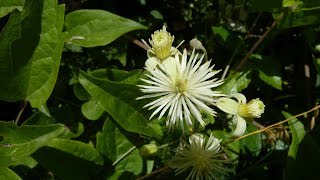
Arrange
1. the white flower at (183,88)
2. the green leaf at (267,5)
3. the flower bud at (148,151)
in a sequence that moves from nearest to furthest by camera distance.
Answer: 1. the white flower at (183,88)
2. the flower bud at (148,151)
3. the green leaf at (267,5)

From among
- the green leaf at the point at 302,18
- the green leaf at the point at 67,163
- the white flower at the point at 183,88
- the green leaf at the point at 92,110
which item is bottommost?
the green leaf at the point at 67,163

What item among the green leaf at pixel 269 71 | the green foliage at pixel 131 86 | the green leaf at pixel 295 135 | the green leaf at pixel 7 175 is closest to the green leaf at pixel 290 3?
the green foliage at pixel 131 86

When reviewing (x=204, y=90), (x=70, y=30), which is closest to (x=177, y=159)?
(x=204, y=90)

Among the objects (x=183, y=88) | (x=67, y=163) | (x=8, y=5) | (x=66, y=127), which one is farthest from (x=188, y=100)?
(x=8, y=5)

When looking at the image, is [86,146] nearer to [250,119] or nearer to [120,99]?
[120,99]

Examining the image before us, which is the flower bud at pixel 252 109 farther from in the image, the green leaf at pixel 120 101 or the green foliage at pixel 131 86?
the green leaf at pixel 120 101

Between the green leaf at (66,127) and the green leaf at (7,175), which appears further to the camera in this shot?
the green leaf at (66,127)

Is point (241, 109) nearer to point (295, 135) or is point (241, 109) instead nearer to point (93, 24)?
point (295, 135)
